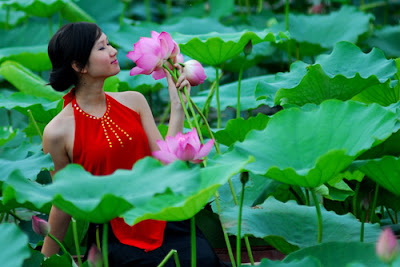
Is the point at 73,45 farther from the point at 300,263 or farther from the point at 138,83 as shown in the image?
the point at 138,83

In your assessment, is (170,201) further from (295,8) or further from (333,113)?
(295,8)

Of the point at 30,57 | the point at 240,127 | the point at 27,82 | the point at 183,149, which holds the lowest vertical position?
the point at 30,57

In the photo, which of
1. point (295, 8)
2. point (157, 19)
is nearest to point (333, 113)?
point (295, 8)

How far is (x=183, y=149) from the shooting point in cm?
105

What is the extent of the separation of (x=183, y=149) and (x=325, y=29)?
1958mm

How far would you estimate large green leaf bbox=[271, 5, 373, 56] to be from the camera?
8.95 feet

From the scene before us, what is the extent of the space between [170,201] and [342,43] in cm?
78

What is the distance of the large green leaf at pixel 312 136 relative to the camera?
3.67 ft

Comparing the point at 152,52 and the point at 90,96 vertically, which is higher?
the point at 152,52

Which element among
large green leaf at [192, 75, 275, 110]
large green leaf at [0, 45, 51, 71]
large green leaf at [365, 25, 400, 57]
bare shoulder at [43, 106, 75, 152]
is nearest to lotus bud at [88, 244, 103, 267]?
bare shoulder at [43, 106, 75, 152]

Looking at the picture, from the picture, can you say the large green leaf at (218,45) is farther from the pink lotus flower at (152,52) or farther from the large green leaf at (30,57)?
the large green leaf at (30,57)

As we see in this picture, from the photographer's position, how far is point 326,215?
129 centimetres

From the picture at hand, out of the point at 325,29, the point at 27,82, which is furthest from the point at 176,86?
the point at 325,29

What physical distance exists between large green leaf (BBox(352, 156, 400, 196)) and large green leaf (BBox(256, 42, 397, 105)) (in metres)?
0.26
